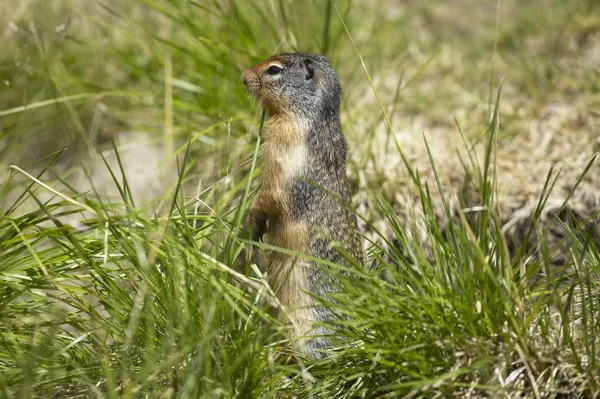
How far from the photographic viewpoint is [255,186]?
3904 mm

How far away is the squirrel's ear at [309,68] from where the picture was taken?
337 centimetres

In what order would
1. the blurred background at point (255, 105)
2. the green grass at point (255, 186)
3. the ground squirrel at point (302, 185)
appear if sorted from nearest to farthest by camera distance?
the green grass at point (255, 186) < the ground squirrel at point (302, 185) < the blurred background at point (255, 105)

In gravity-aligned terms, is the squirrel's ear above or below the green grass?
above

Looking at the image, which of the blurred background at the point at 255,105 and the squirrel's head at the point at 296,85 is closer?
the squirrel's head at the point at 296,85

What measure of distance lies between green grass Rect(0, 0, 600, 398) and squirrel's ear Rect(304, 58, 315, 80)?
0.34 meters

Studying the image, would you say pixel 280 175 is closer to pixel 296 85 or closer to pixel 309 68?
pixel 296 85

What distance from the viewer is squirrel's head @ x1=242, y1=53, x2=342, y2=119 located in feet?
10.8

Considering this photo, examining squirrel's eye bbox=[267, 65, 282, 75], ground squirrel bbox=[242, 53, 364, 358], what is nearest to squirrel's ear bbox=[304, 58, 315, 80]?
ground squirrel bbox=[242, 53, 364, 358]

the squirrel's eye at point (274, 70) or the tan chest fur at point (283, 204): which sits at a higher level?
the squirrel's eye at point (274, 70)

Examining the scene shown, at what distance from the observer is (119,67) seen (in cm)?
561

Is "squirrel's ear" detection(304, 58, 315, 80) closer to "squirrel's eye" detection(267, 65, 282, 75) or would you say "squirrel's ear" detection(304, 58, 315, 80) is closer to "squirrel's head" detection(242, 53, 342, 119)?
"squirrel's head" detection(242, 53, 342, 119)

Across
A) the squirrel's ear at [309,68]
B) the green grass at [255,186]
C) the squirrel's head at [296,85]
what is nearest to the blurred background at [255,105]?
the green grass at [255,186]

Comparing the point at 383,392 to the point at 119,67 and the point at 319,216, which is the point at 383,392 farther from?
the point at 119,67

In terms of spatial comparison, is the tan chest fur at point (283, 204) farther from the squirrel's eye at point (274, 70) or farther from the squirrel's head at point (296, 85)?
the squirrel's eye at point (274, 70)
